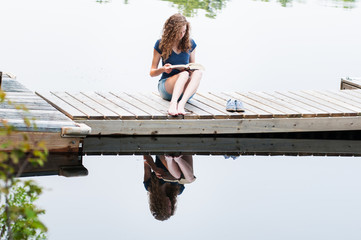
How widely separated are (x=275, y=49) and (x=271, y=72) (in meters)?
1.53

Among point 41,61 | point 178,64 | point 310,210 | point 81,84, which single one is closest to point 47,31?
point 41,61

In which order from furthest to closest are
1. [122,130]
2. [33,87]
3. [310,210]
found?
1. [33,87]
2. [122,130]
3. [310,210]

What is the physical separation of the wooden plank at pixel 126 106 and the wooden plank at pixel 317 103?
1602mm

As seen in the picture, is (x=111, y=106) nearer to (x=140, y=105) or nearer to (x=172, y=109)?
(x=140, y=105)

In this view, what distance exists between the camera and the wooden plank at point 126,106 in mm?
6391

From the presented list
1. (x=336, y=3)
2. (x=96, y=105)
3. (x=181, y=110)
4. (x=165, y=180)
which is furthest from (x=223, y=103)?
(x=336, y=3)

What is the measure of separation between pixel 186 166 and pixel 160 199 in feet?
2.54

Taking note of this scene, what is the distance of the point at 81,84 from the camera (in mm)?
9844

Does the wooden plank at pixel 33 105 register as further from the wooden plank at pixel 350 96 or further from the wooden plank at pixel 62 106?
the wooden plank at pixel 350 96

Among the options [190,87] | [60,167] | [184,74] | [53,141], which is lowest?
[60,167]

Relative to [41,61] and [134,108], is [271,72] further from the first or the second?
[134,108]

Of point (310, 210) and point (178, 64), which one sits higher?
point (178, 64)

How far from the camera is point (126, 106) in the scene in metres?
6.70

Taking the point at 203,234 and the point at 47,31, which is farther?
the point at 47,31
